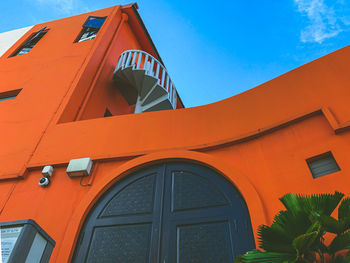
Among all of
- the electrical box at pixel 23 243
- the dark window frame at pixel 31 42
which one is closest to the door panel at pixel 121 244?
the electrical box at pixel 23 243

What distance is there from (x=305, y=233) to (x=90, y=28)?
8.85 metres

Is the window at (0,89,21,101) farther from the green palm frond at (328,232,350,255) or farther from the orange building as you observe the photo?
the green palm frond at (328,232,350,255)

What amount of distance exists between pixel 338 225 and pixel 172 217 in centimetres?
202

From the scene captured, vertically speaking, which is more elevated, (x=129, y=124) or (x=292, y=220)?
(x=129, y=124)

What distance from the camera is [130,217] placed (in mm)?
3891

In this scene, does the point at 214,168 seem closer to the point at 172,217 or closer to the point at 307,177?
the point at 172,217

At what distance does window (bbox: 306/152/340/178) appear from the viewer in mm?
3346

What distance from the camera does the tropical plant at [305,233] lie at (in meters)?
2.16

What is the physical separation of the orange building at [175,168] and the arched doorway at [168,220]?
13 millimetres

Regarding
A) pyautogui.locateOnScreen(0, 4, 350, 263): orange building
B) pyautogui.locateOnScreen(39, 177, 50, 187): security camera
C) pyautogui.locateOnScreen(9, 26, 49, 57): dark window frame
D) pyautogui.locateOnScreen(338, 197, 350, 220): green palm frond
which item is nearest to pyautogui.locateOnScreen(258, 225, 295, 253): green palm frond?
pyautogui.locateOnScreen(338, 197, 350, 220): green palm frond

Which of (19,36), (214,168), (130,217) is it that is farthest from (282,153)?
(19,36)

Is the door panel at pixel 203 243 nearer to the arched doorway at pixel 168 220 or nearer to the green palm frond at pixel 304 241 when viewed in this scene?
the arched doorway at pixel 168 220

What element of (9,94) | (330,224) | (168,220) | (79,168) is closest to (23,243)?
(168,220)

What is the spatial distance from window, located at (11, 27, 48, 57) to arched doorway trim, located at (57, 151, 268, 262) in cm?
680
